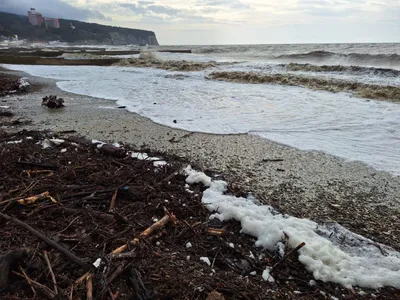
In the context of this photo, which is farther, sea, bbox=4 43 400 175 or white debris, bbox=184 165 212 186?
sea, bbox=4 43 400 175

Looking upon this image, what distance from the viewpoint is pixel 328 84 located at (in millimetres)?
12883

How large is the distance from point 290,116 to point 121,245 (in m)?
6.16

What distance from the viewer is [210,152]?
4.91 meters

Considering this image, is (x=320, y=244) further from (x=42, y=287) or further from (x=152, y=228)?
(x=42, y=287)

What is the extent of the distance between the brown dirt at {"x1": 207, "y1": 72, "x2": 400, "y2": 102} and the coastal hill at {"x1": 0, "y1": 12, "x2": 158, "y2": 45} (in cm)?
14118

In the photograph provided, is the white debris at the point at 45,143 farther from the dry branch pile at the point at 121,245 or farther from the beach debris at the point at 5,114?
the beach debris at the point at 5,114

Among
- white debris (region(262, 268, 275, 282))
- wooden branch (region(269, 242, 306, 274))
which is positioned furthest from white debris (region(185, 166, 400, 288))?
white debris (region(262, 268, 275, 282))

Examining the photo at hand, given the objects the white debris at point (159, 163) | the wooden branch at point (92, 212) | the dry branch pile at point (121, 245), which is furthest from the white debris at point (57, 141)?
the wooden branch at point (92, 212)

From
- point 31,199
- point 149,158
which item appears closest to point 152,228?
point 31,199

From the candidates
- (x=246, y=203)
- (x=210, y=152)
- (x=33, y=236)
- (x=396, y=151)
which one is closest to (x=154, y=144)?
(x=210, y=152)

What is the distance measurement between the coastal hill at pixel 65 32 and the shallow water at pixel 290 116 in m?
145

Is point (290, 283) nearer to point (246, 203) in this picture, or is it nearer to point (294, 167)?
point (246, 203)

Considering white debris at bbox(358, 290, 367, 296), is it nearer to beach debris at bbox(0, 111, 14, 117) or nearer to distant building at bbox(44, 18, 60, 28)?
beach debris at bbox(0, 111, 14, 117)

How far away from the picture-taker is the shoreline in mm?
3135
